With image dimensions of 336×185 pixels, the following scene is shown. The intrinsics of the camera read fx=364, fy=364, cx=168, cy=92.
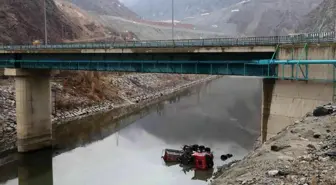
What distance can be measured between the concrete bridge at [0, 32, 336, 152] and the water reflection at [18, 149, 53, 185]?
5.05 ft

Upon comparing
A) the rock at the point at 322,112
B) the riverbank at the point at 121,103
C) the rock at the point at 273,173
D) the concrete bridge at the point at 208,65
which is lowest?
the riverbank at the point at 121,103

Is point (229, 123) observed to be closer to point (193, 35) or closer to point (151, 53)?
point (151, 53)

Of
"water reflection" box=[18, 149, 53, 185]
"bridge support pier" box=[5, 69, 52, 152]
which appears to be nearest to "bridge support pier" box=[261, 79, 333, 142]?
"water reflection" box=[18, 149, 53, 185]

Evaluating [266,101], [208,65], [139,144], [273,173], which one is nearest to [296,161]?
[273,173]

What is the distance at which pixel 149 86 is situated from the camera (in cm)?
8569

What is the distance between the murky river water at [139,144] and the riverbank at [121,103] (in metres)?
2.49

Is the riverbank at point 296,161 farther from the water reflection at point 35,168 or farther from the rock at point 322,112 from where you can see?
the water reflection at point 35,168

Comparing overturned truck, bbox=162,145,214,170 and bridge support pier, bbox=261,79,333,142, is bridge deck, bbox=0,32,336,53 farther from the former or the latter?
overturned truck, bbox=162,145,214,170

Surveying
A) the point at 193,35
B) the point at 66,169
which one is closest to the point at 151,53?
the point at 66,169

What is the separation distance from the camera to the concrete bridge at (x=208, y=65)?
2241 centimetres

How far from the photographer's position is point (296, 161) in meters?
12.5

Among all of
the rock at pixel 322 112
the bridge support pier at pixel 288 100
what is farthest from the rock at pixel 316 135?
the bridge support pier at pixel 288 100

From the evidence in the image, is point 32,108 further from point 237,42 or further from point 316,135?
point 316,135

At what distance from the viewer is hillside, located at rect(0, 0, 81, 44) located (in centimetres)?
8057
